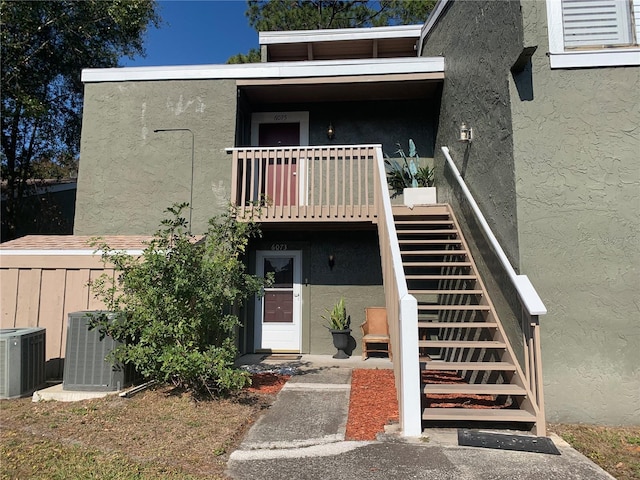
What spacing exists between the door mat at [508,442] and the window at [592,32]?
3881mm

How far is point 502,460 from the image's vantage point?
3225 millimetres

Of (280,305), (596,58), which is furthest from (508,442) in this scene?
(280,305)

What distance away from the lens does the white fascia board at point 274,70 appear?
23.9 feet

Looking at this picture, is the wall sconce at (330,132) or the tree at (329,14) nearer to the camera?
the wall sconce at (330,132)

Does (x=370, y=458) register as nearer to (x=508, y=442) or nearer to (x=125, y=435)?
(x=508, y=442)

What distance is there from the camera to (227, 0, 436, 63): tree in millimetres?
14553

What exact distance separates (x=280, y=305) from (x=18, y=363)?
4.09 m

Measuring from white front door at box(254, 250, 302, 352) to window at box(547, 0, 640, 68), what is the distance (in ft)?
16.9

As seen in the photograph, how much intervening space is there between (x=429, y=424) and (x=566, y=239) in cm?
245

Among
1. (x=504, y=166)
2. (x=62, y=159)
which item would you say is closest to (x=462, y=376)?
(x=504, y=166)

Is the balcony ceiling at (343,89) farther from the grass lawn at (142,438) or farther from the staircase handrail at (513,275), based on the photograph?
the grass lawn at (142,438)

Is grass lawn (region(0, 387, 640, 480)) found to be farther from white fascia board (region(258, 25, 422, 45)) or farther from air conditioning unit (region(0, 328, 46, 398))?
white fascia board (region(258, 25, 422, 45))

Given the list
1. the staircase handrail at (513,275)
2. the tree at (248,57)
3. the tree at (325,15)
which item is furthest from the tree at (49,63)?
the staircase handrail at (513,275)

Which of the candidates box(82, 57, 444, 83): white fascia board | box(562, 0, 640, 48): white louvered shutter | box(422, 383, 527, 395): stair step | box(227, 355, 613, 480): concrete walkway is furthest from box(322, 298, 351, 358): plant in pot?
box(562, 0, 640, 48): white louvered shutter
